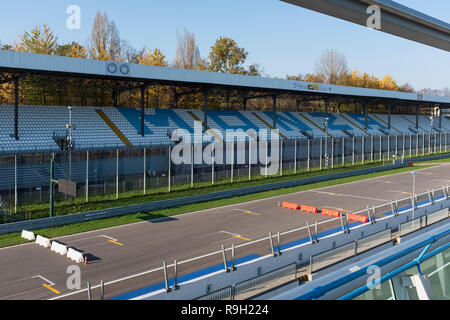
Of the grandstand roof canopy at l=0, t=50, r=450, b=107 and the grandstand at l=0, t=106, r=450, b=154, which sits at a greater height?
the grandstand roof canopy at l=0, t=50, r=450, b=107

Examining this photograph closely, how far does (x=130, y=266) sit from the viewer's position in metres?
16.9

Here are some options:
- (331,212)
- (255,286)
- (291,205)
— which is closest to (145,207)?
(291,205)

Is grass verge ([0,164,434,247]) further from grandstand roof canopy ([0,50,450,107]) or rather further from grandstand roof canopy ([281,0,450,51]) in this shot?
grandstand roof canopy ([281,0,450,51])

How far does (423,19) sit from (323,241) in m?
14.6

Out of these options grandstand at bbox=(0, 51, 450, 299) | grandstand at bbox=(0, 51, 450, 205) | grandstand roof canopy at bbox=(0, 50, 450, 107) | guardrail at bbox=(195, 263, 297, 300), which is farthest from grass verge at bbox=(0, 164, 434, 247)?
grandstand roof canopy at bbox=(0, 50, 450, 107)

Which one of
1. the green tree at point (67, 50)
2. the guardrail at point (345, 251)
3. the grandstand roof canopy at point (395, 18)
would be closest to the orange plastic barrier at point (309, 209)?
the guardrail at point (345, 251)

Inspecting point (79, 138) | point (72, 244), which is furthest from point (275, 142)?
point (72, 244)

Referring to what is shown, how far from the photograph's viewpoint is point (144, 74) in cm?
3997

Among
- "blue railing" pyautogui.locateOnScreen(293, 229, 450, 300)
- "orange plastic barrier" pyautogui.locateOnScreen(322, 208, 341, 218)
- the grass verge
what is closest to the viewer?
"blue railing" pyautogui.locateOnScreen(293, 229, 450, 300)

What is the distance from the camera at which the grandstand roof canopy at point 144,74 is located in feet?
108

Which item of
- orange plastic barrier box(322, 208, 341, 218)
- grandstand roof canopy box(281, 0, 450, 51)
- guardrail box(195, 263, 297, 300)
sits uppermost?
grandstand roof canopy box(281, 0, 450, 51)

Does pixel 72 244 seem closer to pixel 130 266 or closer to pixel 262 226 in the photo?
pixel 130 266

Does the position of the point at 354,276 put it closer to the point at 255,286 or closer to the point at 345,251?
the point at 255,286

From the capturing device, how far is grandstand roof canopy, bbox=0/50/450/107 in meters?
32.9
